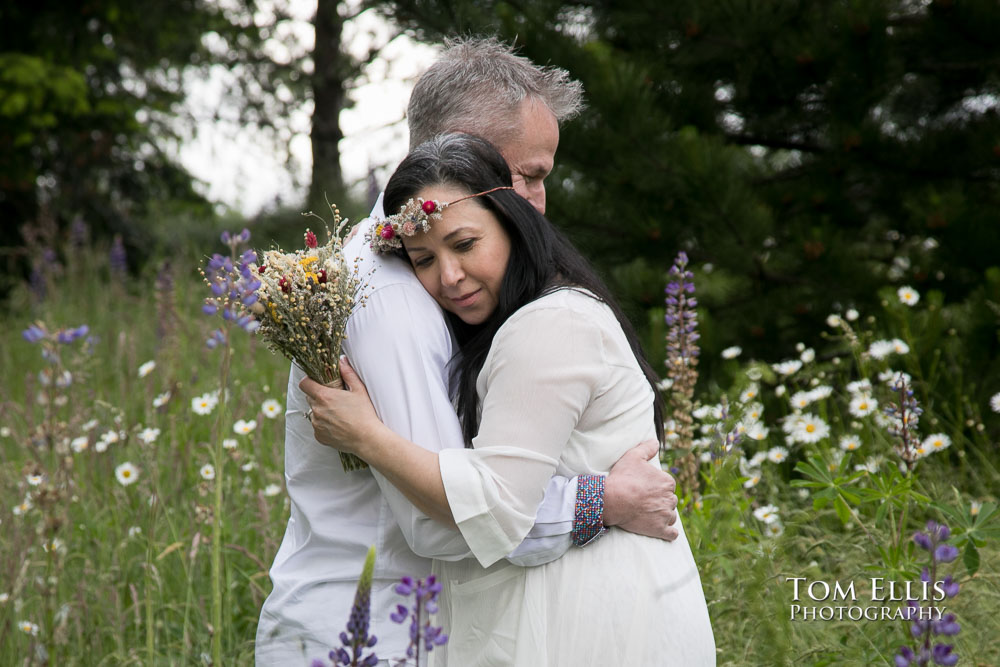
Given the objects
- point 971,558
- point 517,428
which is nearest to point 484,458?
point 517,428

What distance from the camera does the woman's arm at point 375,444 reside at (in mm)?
1807

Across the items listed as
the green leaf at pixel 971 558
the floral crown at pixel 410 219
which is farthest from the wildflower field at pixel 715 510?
the floral crown at pixel 410 219

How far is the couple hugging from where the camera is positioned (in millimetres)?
1840

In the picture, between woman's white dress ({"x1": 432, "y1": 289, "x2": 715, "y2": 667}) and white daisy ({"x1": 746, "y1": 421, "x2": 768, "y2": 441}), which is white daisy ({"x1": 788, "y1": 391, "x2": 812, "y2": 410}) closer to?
white daisy ({"x1": 746, "y1": 421, "x2": 768, "y2": 441})

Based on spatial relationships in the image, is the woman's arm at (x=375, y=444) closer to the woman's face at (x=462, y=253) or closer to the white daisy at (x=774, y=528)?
the woman's face at (x=462, y=253)

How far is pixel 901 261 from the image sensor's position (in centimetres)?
510

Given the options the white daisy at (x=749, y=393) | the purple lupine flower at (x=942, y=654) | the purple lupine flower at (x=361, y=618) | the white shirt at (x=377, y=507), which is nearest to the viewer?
the purple lupine flower at (x=361, y=618)

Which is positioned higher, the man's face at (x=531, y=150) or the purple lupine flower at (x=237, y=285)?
the man's face at (x=531, y=150)

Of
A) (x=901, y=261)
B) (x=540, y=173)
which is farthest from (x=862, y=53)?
(x=540, y=173)

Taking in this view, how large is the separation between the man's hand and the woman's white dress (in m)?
0.03

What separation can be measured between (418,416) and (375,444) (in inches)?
4.5

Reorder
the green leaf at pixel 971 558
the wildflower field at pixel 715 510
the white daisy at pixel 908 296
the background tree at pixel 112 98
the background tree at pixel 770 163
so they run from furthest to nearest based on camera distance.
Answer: the background tree at pixel 112 98 < the background tree at pixel 770 163 < the white daisy at pixel 908 296 < the wildflower field at pixel 715 510 < the green leaf at pixel 971 558

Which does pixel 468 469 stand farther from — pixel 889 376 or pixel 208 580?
pixel 889 376

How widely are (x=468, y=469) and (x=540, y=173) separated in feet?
3.47
